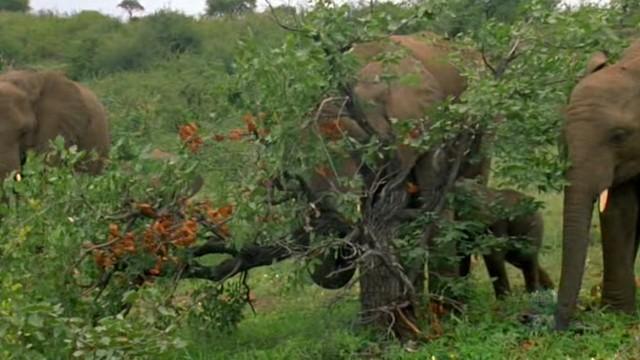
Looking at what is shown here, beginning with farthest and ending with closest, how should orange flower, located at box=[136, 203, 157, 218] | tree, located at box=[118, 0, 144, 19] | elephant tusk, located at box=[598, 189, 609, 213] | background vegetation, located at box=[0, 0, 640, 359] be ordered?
tree, located at box=[118, 0, 144, 19] < elephant tusk, located at box=[598, 189, 609, 213] < orange flower, located at box=[136, 203, 157, 218] < background vegetation, located at box=[0, 0, 640, 359]

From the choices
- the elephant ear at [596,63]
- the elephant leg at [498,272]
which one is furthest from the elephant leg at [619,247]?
the elephant leg at [498,272]

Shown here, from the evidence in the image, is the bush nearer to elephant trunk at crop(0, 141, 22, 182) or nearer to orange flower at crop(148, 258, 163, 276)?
elephant trunk at crop(0, 141, 22, 182)

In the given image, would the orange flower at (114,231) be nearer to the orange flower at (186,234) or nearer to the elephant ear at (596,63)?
the orange flower at (186,234)

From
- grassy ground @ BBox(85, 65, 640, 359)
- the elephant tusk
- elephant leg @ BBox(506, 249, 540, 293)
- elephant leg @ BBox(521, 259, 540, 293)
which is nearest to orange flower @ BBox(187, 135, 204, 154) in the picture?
grassy ground @ BBox(85, 65, 640, 359)

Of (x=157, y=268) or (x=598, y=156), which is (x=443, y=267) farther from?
(x=157, y=268)

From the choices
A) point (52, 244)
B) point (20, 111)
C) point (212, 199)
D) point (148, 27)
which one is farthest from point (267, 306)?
point (148, 27)

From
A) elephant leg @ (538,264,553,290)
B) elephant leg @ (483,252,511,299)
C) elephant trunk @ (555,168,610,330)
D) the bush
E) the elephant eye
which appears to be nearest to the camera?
elephant trunk @ (555,168,610,330)

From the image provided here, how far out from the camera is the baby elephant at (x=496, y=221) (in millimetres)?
6312

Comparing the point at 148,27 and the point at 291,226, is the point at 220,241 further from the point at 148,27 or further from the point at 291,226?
the point at 148,27

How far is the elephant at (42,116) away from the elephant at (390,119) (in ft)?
8.78

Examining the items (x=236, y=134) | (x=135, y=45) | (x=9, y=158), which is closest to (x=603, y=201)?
(x=236, y=134)

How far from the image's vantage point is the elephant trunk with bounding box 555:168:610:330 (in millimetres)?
5621

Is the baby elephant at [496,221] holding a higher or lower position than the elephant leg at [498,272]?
higher

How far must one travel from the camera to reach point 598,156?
5.81 metres
